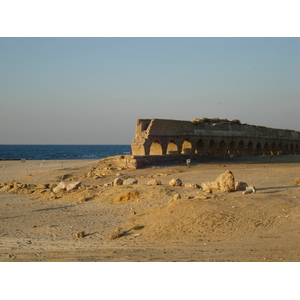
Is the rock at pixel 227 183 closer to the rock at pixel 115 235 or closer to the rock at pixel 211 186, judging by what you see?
the rock at pixel 211 186

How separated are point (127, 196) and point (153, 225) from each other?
3.69 metres

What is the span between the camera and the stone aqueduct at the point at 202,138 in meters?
25.1

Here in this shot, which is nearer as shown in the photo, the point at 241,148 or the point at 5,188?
the point at 5,188

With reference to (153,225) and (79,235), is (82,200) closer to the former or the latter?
(79,235)

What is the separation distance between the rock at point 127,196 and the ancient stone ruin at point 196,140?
29.7 feet

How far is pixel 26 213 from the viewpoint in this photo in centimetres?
1217

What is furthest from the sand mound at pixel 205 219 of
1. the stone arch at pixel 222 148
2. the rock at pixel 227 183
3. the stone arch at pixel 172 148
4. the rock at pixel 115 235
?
the stone arch at pixel 222 148

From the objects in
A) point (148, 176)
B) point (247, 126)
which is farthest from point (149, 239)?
point (247, 126)

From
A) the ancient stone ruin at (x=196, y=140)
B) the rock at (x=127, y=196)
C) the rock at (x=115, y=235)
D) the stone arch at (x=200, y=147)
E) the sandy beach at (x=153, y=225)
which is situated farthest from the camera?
the stone arch at (x=200, y=147)

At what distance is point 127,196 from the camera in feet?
41.7

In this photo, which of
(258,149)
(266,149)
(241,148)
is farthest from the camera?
(266,149)

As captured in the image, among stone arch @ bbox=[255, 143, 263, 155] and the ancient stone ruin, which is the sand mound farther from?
stone arch @ bbox=[255, 143, 263, 155]

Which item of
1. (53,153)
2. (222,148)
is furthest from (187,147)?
(53,153)
